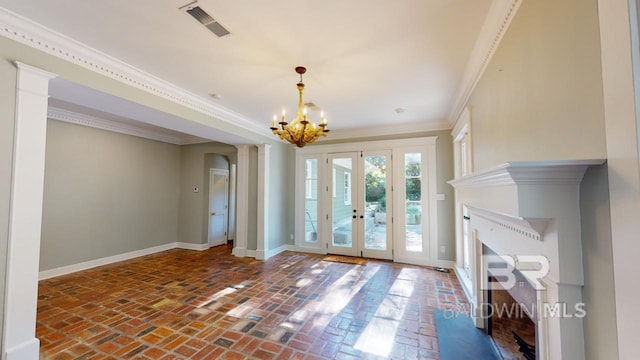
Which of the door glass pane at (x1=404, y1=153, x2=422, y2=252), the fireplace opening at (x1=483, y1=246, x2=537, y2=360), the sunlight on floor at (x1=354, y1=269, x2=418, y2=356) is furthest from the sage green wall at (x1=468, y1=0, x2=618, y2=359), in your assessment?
the door glass pane at (x1=404, y1=153, x2=422, y2=252)

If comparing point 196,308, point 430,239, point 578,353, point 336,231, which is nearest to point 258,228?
point 336,231

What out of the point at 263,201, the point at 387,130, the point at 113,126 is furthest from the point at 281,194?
the point at 113,126

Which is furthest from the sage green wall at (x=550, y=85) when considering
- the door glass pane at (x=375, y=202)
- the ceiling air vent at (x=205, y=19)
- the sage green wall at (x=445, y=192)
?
the door glass pane at (x=375, y=202)

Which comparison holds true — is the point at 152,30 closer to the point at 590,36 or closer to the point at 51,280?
the point at 590,36

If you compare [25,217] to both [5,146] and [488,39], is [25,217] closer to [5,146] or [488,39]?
[5,146]

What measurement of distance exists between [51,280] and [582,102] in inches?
258

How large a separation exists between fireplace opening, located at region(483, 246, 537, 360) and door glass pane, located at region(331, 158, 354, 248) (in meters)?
3.23

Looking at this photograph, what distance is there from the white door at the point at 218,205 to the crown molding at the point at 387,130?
3122 mm

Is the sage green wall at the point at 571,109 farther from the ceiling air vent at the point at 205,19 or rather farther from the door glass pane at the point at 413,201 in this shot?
the door glass pane at the point at 413,201

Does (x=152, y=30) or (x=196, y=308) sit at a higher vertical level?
(x=152, y=30)

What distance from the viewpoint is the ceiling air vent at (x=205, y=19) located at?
1833 millimetres

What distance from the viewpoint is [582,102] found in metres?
0.95

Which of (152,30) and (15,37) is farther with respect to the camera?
(152,30)

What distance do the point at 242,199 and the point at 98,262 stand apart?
2.95 meters
